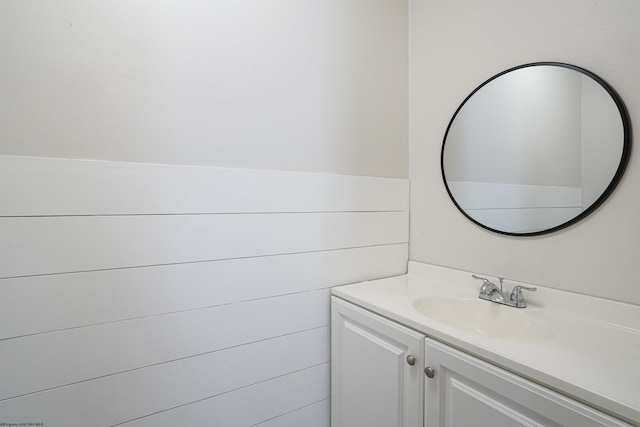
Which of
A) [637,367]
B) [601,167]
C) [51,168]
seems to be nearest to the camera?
[637,367]

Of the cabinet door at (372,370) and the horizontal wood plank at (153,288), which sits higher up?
the horizontal wood plank at (153,288)

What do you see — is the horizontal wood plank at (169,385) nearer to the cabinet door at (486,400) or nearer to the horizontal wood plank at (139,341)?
the horizontal wood plank at (139,341)

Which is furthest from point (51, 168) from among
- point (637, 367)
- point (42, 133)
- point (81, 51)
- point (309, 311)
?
point (637, 367)

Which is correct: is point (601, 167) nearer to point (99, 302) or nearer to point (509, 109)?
point (509, 109)

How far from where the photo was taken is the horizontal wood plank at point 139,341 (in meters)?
0.76

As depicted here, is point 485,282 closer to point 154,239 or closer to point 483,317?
point 483,317

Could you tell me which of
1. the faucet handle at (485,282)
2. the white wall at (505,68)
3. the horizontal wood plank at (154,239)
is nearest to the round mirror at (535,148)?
the white wall at (505,68)

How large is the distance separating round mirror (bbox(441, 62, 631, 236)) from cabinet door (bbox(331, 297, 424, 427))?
2.04 feet

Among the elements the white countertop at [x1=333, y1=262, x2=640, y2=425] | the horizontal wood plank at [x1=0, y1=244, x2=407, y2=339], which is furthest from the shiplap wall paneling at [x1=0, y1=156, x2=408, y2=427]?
the white countertop at [x1=333, y1=262, x2=640, y2=425]

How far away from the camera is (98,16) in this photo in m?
0.83

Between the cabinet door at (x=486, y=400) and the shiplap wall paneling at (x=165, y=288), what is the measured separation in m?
0.53

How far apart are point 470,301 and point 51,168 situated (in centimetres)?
146

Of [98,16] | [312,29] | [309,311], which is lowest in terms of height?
[309,311]

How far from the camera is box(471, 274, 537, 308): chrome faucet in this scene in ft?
3.43
